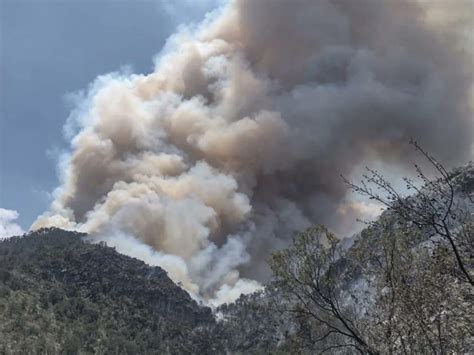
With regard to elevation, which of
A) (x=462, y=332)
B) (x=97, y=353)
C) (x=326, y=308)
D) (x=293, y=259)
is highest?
(x=97, y=353)

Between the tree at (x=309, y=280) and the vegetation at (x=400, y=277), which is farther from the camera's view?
the tree at (x=309, y=280)

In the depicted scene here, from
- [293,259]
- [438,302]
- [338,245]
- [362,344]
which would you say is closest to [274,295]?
[293,259]

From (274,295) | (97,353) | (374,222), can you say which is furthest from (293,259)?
(97,353)

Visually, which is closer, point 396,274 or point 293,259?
point 396,274

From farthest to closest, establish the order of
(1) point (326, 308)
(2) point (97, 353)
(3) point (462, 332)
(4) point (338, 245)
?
1. (2) point (97, 353)
2. (4) point (338, 245)
3. (1) point (326, 308)
4. (3) point (462, 332)

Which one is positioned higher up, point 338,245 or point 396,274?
point 338,245

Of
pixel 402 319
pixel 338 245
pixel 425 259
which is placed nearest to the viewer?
pixel 402 319

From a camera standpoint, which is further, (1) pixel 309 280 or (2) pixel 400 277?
(1) pixel 309 280

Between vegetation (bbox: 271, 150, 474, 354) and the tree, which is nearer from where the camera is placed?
vegetation (bbox: 271, 150, 474, 354)

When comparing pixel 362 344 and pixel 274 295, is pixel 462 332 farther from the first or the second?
pixel 274 295

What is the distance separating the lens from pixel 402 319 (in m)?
15.9

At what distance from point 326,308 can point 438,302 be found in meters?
7.93

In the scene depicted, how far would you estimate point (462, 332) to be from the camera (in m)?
13.6

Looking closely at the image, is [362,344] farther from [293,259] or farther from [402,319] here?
[293,259]
